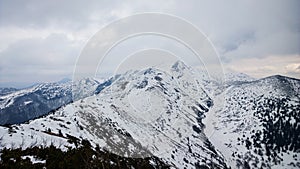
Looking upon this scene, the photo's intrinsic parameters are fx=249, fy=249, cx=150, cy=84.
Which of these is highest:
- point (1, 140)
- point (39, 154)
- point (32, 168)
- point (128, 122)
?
point (128, 122)

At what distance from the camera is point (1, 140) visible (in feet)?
87.6

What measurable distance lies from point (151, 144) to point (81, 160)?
156 metres

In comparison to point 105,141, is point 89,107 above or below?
above

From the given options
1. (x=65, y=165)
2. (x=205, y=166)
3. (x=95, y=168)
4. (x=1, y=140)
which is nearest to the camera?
(x=65, y=165)

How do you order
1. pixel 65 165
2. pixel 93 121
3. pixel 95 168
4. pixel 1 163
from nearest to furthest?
pixel 1 163, pixel 65 165, pixel 95 168, pixel 93 121

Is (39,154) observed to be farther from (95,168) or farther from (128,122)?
(128,122)

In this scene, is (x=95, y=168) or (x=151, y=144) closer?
(x=95, y=168)

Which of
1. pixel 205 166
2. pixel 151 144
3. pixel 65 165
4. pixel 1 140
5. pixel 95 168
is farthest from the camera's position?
pixel 205 166

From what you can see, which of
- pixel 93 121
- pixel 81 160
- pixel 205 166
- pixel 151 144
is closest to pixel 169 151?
pixel 151 144

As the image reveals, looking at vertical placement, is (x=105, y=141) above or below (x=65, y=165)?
above

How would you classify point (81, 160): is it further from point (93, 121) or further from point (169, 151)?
point (169, 151)

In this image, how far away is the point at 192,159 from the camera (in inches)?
7598

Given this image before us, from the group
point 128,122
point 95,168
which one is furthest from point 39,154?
point 128,122

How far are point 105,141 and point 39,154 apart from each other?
361ft
